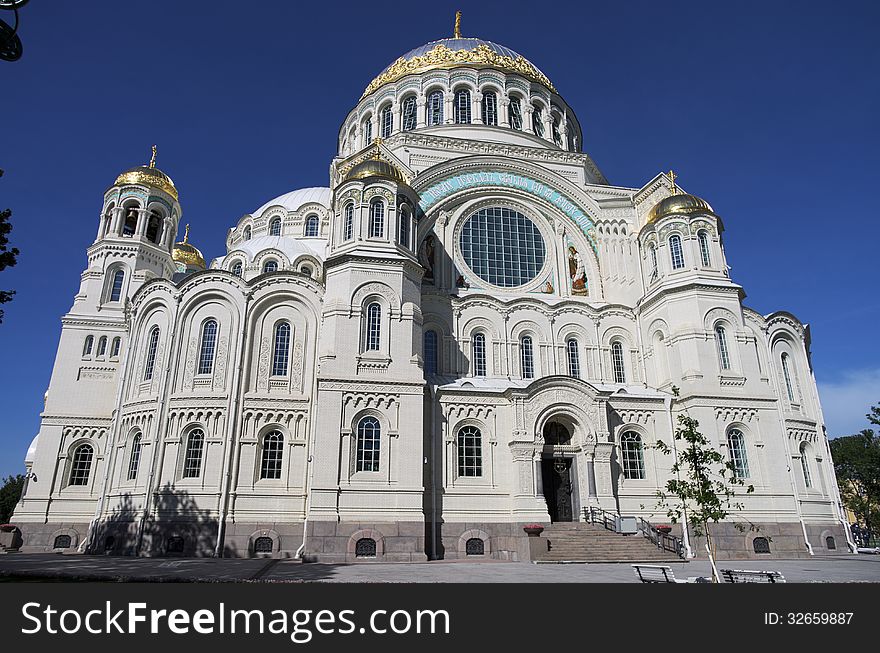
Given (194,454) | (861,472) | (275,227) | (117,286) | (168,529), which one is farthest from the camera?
(861,472)

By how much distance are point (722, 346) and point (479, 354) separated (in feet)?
38.1

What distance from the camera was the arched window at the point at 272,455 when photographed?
1051 inches

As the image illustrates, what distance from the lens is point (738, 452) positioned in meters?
28.3

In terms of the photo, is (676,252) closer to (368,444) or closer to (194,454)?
(368,444)

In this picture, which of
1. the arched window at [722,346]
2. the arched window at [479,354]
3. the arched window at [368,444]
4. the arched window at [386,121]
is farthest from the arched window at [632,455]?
the arched window at [386,121]

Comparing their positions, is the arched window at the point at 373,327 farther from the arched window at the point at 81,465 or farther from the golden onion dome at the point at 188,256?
the golden onion dome at the point at 188,256

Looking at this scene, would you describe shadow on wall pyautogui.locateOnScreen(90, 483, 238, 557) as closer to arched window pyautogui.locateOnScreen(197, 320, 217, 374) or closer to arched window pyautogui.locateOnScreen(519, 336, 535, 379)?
arched window pyautogui.locateOnScreen(197, 320, 217, 374)

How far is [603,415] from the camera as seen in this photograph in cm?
2750

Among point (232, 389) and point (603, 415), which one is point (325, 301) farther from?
point (603, 415)

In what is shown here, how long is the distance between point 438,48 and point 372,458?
32.0 m

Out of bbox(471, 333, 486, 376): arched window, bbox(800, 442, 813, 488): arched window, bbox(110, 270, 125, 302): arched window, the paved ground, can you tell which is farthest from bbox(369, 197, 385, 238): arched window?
bbox(800, 442, 813, 488): arched window

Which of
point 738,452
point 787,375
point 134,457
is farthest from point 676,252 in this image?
point 134,457

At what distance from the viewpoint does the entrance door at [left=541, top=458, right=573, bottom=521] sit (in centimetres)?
2708
